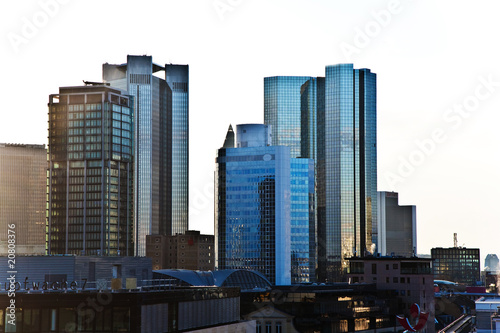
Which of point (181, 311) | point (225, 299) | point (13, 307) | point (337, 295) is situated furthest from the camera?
point (337, 295)

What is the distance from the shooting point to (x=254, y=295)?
575 ft

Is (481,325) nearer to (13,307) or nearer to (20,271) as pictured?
(13,307)

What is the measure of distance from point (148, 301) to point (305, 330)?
92.3 m

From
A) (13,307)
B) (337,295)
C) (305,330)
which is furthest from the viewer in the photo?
(337,295)

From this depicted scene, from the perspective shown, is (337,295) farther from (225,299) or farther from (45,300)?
(45,300)

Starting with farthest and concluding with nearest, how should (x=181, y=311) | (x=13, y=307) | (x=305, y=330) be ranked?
(x=305, y=330), (x=181, y=311), (x=13, y=307)

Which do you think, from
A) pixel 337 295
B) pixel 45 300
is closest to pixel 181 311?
pixel 45 300

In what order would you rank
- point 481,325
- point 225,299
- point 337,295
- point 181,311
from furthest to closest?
1. point 337,295
2. point 481,325
3. point 225,299
4. point 181,311

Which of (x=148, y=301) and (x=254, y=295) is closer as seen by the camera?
(x=148, y=301)

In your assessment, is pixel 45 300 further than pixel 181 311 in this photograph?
No

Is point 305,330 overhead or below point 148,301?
below

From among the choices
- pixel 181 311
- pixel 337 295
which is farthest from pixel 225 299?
pixel 337 295

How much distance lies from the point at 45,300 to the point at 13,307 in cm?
309

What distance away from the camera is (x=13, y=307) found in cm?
8450
